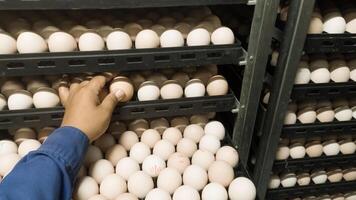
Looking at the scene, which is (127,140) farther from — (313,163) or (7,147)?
(313,163)

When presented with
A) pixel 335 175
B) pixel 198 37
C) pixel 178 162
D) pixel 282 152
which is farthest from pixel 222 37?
pixel 335 175

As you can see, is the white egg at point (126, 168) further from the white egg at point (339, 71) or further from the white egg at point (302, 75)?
the white egg at point (339, 71)

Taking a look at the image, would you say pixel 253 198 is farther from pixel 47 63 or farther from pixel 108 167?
pixel 47 63

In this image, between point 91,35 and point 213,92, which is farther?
point 213,92

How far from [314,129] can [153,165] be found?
57 centimetres

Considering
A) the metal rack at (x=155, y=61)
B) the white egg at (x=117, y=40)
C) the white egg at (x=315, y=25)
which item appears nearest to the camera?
the metal rack at (x=155, y=61)

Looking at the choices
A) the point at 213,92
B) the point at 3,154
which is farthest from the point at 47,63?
the point at 213,92

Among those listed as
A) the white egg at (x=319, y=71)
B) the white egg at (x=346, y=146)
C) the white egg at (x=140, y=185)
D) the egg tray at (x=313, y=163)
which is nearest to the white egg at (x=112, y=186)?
the white egg at (x=140, y=185)

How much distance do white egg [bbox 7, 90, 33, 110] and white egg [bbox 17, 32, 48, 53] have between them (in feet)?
0.43

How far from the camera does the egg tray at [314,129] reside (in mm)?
1114

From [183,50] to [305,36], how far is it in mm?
352

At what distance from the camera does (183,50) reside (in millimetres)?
895

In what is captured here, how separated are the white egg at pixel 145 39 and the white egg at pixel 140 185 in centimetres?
37

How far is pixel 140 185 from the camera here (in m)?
0.92
